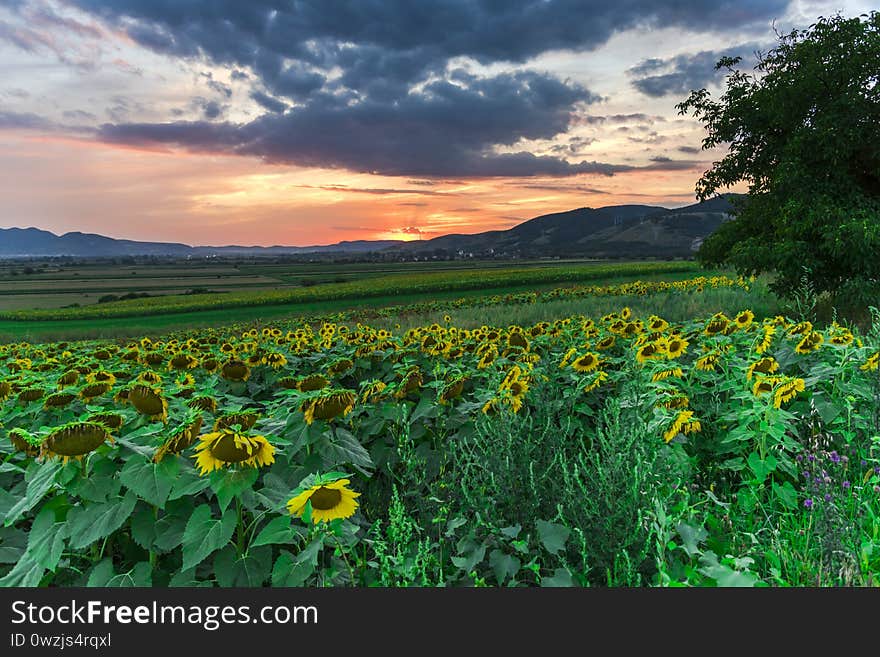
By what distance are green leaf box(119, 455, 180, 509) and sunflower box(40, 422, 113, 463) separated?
181mm

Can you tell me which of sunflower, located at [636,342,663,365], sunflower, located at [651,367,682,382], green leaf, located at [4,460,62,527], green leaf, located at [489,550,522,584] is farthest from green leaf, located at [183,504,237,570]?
sunflower, located at [636,342,663,365]

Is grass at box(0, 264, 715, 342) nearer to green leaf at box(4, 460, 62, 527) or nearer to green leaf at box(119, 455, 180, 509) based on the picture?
green leaf at box(4, 460, 62, 527)

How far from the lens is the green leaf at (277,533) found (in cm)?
233

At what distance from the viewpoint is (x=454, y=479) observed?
3334 millimetres

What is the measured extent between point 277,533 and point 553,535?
133 centimetres

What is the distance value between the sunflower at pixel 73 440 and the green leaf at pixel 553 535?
2148mm

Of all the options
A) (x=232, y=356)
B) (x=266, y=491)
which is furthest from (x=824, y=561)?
(x=232, y=356)

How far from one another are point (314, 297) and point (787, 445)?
48.4 m

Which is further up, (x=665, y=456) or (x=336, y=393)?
(x=336, y=393)

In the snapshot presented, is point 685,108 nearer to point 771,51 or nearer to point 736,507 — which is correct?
point 771,51

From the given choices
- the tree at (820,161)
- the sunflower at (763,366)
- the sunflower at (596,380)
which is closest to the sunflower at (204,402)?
the sunflower at (596,380)

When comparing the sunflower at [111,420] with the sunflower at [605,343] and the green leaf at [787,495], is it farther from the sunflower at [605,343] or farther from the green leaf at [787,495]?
the sunflower at [605,343]

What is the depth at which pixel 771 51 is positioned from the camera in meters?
17.1

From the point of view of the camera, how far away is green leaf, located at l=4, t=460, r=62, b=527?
2361mm
